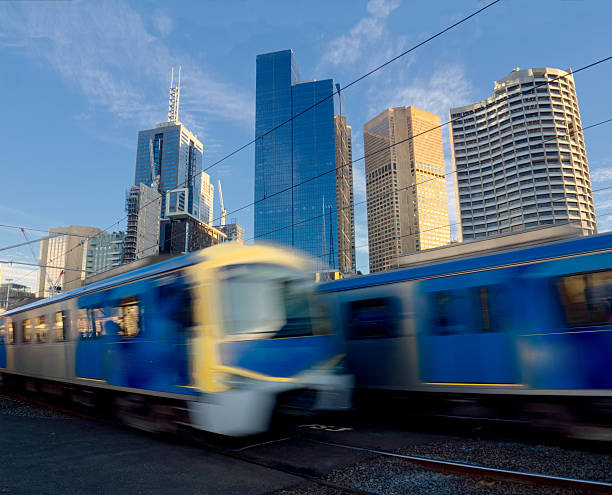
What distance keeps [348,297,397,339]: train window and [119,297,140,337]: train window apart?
4.07 m

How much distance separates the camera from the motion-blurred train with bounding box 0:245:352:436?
5574 mm

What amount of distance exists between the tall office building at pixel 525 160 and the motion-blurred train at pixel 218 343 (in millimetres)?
114848

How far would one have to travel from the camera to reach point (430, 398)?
7.65 metres

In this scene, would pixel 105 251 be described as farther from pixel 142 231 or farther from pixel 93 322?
pixel 93 322

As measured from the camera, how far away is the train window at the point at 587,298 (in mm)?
5738

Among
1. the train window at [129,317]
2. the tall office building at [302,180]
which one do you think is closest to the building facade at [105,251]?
the tall office building at [302,180]

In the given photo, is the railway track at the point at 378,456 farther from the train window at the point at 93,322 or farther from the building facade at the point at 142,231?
the building facade at the point at 142,231

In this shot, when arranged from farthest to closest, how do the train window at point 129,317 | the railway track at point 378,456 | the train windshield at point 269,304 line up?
1. the train window at point 129,317
2. the train windshield at point 269,304
3. the railway track at point 378,456

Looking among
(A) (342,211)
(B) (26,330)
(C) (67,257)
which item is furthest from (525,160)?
(B) (26,330)

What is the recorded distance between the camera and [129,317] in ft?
23.9

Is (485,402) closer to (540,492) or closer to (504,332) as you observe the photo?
(504,332)

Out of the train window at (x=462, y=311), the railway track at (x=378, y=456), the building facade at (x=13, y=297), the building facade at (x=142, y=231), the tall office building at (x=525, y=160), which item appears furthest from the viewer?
the building facade at (x=142, y=231)

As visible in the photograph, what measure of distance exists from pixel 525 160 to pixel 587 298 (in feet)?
429

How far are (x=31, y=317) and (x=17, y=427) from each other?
4917mm
